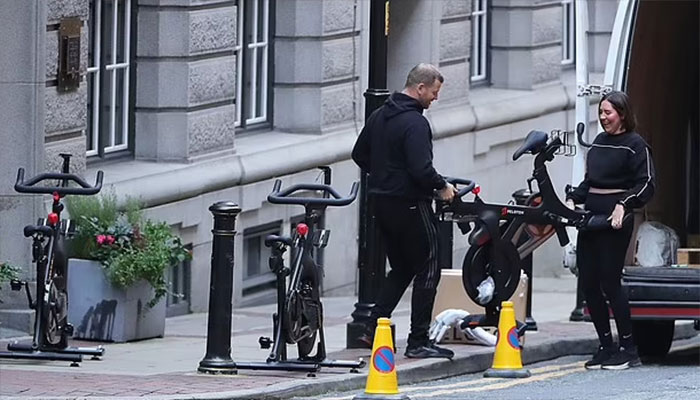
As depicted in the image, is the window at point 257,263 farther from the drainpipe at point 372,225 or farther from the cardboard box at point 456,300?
the drainpipe at point 372,225

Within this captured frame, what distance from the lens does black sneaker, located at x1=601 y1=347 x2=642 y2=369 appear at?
13.0m

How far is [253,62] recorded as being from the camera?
683 inches

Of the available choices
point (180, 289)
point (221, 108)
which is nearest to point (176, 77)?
point (221, 108)

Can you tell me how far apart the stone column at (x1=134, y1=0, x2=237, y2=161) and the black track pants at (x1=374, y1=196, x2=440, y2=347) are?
371 cm

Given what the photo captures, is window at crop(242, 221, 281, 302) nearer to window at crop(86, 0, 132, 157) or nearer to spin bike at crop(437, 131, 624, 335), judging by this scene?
window at crop(86, 0, 132, 157)

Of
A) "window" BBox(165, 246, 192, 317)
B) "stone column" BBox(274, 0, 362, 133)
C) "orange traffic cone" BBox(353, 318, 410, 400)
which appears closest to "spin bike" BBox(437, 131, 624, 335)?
"orange traffic cone" BBox(353, 318, 410, 400)

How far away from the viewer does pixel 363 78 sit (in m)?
18.1

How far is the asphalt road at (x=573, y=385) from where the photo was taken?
1146cm

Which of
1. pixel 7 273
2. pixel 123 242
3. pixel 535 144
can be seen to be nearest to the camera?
pixel 7 273

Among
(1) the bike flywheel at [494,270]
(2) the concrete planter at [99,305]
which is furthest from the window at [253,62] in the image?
→ (1) the bike flywheel at [494,270]

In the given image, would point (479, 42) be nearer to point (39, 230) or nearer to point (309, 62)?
point (309, 62)

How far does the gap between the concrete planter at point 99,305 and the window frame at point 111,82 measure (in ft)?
5.54

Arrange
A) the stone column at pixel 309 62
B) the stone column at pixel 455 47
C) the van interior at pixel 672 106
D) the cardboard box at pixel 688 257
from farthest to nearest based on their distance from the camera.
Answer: the stone column at pixel 455 47
the stone column at pixel 309 62
the van interior at pixel 672 106
the cardboard box at pixel 688 257

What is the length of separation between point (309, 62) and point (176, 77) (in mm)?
2100
